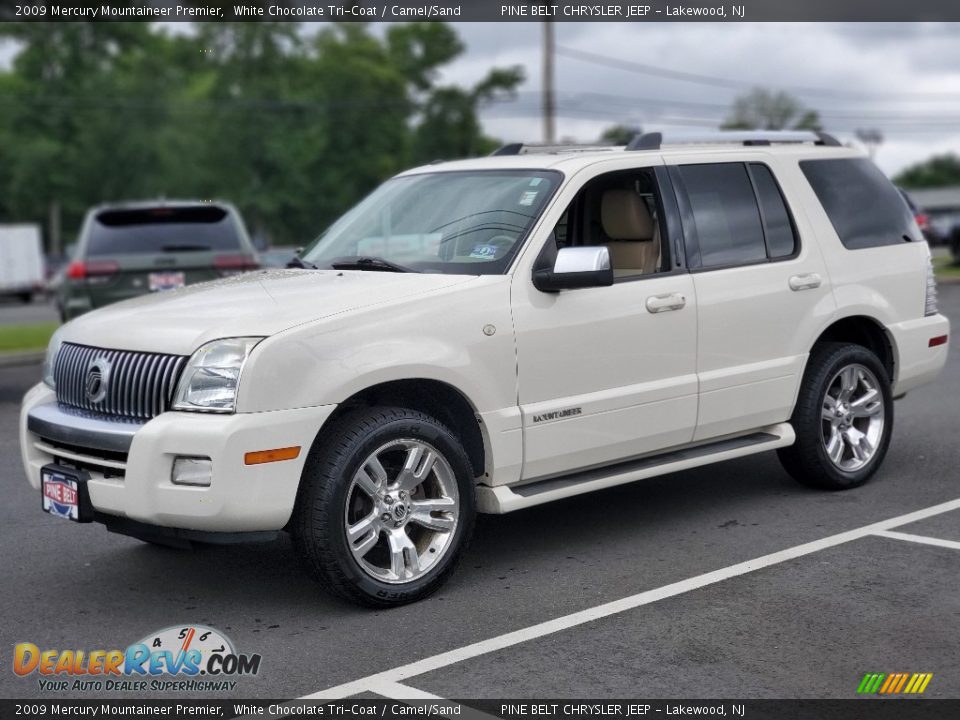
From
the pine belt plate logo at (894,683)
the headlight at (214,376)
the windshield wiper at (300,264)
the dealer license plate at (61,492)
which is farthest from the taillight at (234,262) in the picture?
the pine belt plate logo at (894,683)

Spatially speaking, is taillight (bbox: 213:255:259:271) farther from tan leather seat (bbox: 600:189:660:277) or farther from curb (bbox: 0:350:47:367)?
tan leather seat (bbox: 600:189:660:277)

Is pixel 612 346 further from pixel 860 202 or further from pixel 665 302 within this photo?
pixel 860 202

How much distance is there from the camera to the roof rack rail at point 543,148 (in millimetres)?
6871

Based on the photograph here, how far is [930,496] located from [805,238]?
1.59m

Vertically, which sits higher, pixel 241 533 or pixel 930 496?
pixel 241 533

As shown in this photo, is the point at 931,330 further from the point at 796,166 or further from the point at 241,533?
the point at 241,533

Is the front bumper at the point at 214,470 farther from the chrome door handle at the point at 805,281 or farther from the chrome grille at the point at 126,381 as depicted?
the chrome door handle at the point at 805,281

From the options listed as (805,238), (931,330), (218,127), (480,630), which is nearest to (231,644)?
(480,630)

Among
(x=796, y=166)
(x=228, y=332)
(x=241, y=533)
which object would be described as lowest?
(x=241, y=533)

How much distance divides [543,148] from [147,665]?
12.3 feet

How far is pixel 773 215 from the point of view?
6.95 m

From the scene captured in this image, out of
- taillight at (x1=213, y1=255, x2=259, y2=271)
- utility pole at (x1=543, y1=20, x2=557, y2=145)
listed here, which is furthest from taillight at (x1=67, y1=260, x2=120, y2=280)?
utility pole at (x1=543, y1=20, x2=557, y2=145)

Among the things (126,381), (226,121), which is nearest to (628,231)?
(126,381)

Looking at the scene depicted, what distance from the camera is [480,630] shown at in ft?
16.3
